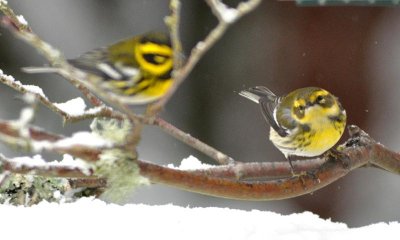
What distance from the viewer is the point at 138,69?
1203mm

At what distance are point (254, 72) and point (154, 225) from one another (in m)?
2.36

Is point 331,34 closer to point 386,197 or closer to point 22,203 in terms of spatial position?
point 386,197

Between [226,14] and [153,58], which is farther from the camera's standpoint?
[153,58]

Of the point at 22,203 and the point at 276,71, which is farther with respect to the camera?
the point at 276,71

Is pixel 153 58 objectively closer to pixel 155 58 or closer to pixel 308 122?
pixel 155 58

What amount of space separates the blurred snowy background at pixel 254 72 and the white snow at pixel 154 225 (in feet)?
6.71

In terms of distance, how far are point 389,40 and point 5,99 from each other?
6.01 feet

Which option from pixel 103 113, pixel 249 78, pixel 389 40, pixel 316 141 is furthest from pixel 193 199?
pixel 103 113

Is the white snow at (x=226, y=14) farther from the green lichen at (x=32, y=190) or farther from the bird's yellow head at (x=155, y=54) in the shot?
the green lichen at (x=32, y=190)

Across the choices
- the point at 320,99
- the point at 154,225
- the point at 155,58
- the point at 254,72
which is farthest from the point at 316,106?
the point at 254,72

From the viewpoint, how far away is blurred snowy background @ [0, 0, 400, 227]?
11.7ft

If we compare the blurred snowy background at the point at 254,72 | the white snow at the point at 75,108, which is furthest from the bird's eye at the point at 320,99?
the blurred snowy background at the point at 254,72

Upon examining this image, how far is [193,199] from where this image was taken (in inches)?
142

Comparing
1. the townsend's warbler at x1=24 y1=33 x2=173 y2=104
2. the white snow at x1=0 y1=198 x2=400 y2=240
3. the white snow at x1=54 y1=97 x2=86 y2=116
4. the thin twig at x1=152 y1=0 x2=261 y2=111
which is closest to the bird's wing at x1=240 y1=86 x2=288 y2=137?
the white snow at x1=0 y1=198 x2=400 y2=240
